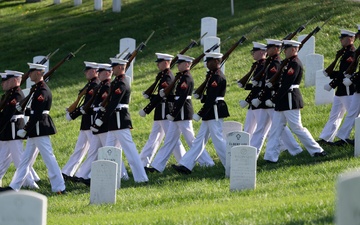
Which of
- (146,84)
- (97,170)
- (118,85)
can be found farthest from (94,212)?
(146,84)

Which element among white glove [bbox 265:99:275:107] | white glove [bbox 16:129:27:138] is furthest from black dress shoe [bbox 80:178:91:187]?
white glove [bbox 265:99:275:107]

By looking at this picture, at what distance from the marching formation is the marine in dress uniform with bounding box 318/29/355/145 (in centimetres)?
2

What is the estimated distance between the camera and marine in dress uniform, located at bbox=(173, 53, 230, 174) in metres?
15.4

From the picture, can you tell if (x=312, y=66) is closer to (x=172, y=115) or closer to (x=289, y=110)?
(x=289, y=110)

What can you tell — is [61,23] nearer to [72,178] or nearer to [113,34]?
[113,34]

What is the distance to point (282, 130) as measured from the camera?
51.2 ft

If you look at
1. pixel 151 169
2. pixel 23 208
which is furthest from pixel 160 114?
pixel 23 208

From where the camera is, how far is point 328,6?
28.4m

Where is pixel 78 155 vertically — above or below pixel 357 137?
below

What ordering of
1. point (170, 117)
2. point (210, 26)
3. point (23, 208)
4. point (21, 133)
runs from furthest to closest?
point (210, 26)
point (170, 117)
point (21, 133)
point (23, 208)

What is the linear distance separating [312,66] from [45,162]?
7.86 meters

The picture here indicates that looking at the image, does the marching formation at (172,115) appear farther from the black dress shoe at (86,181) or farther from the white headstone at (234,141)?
the white headstone at (234,141)

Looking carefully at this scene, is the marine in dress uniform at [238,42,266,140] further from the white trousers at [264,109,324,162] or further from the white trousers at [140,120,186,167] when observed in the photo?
the white trousers at [140,120,186,167]

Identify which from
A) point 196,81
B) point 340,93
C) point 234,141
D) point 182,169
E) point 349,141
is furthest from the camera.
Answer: point 196,81
